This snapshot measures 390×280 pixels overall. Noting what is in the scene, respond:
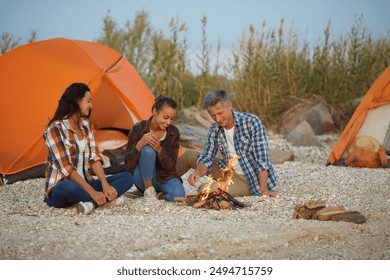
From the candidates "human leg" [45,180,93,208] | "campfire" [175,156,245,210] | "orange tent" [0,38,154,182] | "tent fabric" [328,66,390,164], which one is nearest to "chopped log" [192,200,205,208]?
"campfire" [175,156,245,210]

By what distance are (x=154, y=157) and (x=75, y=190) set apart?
2.39 ft

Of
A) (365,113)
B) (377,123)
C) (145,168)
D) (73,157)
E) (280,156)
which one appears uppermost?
(365,113)

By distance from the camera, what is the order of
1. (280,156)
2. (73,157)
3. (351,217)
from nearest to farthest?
(351,217) → (73,157) → (280,156)

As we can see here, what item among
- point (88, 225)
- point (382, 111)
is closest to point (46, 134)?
point (88, 225)

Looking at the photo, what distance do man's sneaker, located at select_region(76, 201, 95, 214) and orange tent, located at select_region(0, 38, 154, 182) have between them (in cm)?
201

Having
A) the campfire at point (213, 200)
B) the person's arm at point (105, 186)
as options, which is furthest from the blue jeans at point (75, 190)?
the campfire at point (213, 200)

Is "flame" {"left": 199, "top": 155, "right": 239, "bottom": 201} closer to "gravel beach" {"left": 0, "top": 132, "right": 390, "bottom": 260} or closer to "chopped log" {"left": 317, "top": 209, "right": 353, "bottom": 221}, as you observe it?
"gravel beach" {"left": 0, "top": 132, "right": 390, "bottom": 260}

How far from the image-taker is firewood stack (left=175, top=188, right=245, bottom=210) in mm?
5172

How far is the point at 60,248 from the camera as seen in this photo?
4031 mm

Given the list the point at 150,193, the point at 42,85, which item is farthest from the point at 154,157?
the point at 42,85

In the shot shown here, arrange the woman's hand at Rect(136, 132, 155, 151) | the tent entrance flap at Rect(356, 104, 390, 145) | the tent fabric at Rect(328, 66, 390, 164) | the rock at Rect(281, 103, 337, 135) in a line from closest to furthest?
1. the woman's hand at Rect(136, 132, 155, 151)
2. the tent fabric at Rect(328, 66, 390, 164)
3. the tent entrance flap at Rect(356, 104, 390, 145)
4. the rock at Rect(281, 103, 337, 135)

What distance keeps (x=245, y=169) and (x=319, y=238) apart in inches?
56.7

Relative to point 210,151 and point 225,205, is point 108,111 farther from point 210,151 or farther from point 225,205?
point 225,205

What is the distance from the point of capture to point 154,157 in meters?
5.48
